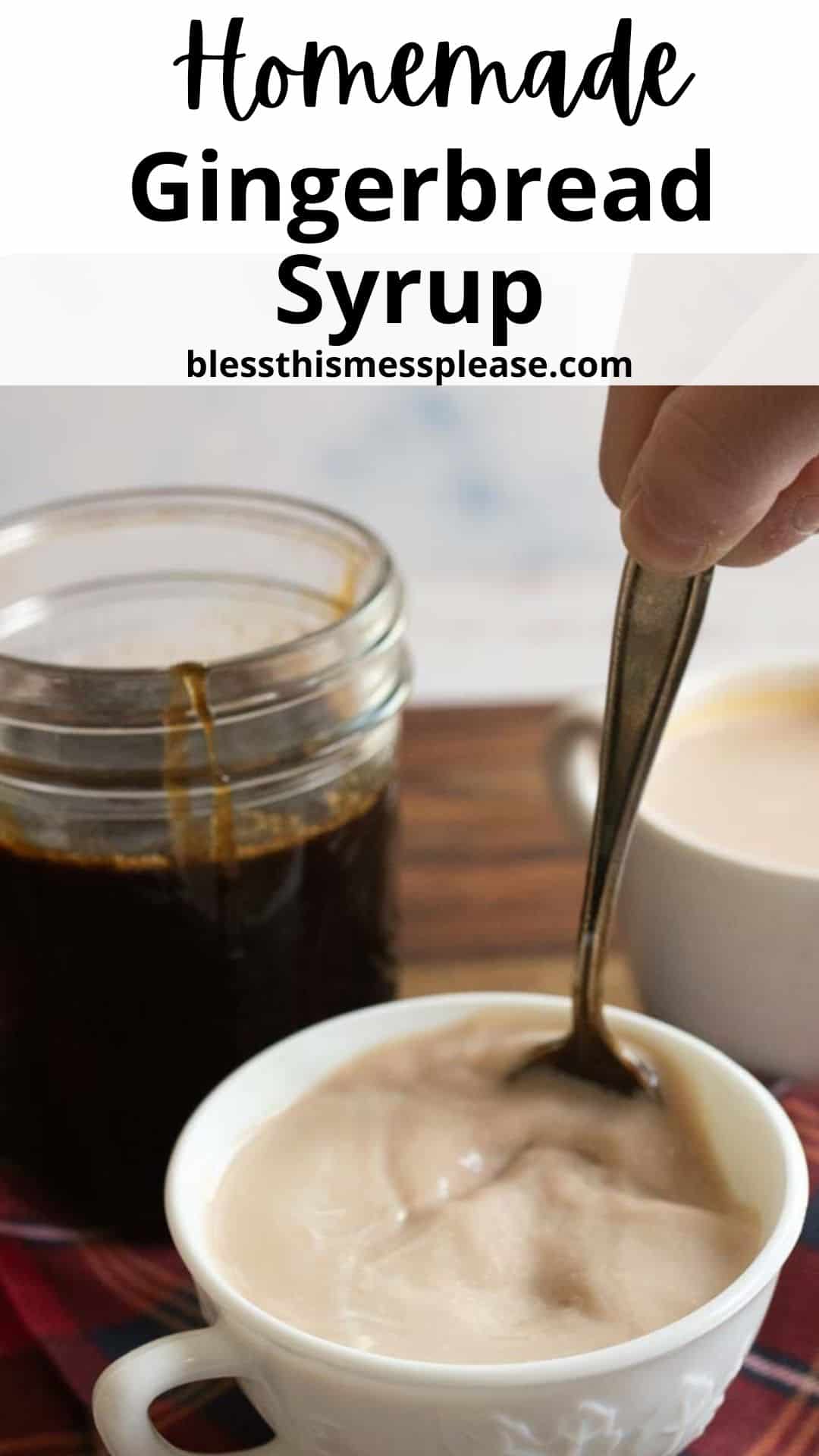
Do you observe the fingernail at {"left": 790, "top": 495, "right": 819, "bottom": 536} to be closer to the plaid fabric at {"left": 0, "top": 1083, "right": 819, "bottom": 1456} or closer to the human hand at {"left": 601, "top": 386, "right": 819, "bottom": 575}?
the human hand at {"left": 601, "top": 386, "right": 819, "bottom": 575}

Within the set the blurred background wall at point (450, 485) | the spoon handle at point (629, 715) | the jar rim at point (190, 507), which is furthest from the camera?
the blurred background wall at point (450, 485)

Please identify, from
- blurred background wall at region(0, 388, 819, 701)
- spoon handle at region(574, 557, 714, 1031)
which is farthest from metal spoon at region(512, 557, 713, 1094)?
blurred background wall at region(0, 388, 819, 701)

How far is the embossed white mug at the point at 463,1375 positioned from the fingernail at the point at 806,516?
172 mm

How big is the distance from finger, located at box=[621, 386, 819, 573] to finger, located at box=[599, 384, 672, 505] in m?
0.08

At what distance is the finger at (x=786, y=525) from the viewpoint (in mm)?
521

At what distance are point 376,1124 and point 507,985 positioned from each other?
0.21 m

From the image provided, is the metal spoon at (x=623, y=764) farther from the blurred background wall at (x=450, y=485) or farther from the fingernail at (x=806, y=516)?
the blurred background wall at (x=450, y=485)

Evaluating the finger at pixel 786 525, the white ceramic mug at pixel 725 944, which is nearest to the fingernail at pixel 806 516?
the finger at pixel 786 525

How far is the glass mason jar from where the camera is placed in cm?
59

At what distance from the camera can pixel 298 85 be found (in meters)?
1.00

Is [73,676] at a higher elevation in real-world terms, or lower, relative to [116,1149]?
higher

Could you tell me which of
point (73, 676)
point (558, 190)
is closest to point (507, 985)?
point (73, 676)

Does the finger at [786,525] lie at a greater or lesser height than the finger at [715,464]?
lesser

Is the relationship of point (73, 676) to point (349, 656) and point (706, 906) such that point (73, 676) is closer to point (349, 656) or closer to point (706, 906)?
point (349, 656)
